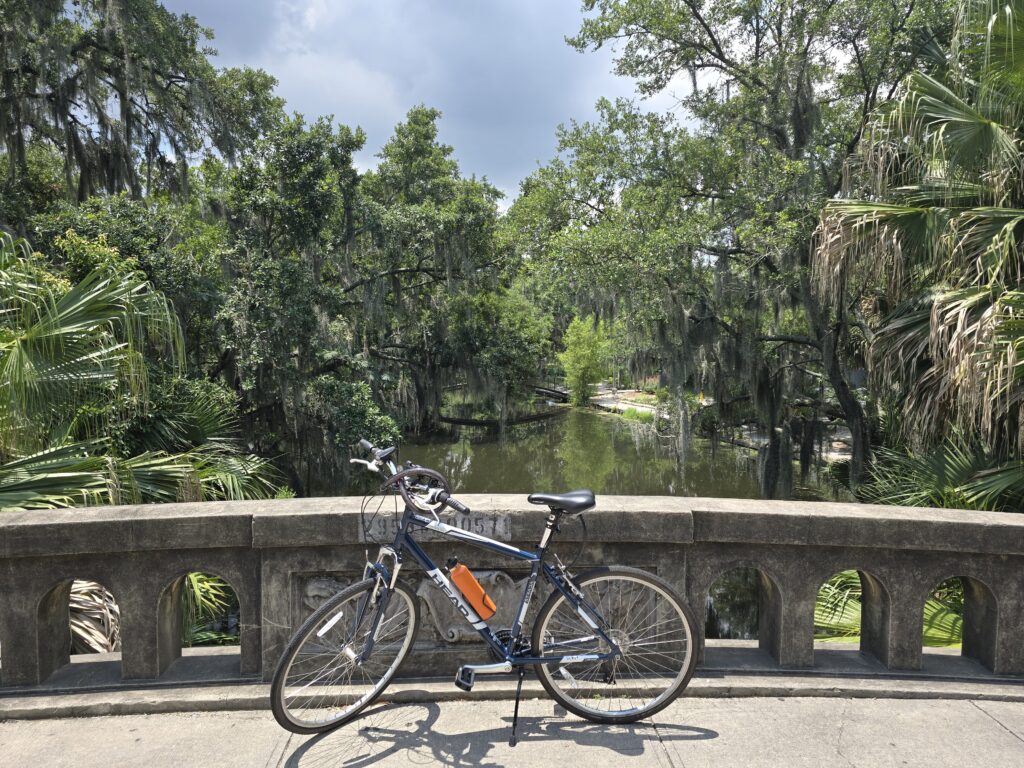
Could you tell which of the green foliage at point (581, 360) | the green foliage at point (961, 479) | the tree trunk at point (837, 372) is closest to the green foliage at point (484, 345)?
the tree trunk at point (837, 372)

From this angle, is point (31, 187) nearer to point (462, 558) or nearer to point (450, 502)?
point (462, 558)

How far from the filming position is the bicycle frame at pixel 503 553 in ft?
9.16

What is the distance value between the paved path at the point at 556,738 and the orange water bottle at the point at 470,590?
0.48 m

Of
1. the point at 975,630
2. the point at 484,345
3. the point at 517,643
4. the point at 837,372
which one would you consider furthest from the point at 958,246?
the point at 484,345

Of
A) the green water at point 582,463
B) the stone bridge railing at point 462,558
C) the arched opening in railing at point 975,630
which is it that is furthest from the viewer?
the green water at point 582,463

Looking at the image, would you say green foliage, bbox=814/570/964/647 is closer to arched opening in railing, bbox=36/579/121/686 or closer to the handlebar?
the handlebar

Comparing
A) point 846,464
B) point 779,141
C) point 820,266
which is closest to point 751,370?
point 846,464

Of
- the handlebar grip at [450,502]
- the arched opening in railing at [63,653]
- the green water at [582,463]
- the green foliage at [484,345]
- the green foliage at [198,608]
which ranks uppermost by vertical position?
the green foliage at [484,345]

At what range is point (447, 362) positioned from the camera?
56.2ft

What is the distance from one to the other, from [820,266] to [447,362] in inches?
443

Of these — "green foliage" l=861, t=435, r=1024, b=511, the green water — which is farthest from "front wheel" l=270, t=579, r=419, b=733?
the green water

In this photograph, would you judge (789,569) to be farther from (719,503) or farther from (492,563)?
(492,563)

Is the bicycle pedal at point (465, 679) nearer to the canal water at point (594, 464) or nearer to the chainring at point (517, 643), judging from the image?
the chainring at point (517, 643)

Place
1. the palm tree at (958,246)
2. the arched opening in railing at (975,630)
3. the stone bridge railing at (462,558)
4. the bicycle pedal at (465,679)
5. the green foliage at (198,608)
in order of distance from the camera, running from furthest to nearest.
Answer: the green foliage at (198,608)
the palm tree at (958,246)
the arched opening in railing at (975,630)
the stone bridge railing at (462,558)
the bicycle pedal at (465,679)
